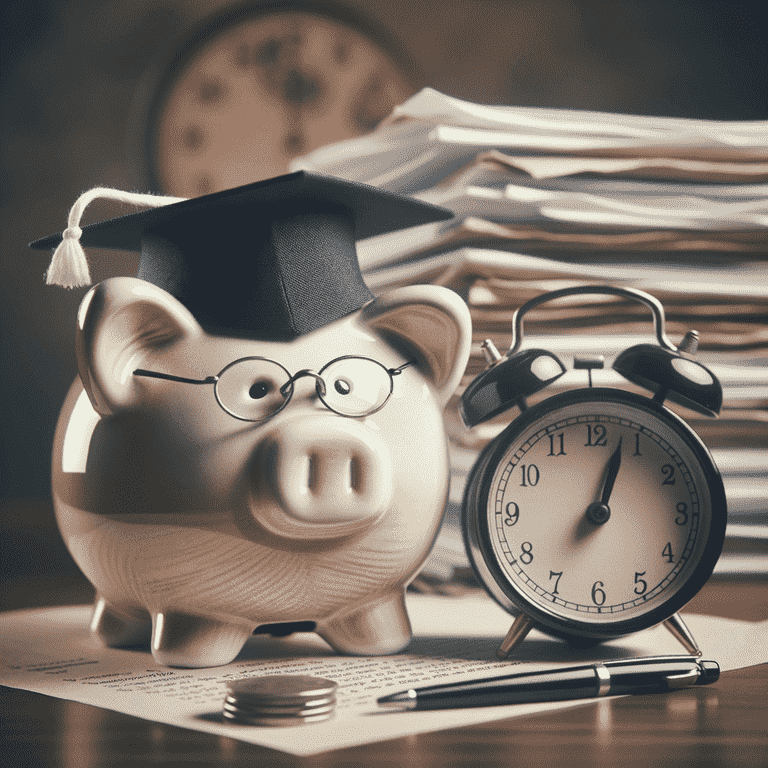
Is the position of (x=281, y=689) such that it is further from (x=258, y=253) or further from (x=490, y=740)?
(x=258, y=253)

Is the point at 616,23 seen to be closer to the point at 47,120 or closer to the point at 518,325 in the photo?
the point at 47,120

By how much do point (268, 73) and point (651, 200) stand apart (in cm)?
142

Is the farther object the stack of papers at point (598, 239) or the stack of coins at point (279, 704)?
the stack of papers at point (598, 239)

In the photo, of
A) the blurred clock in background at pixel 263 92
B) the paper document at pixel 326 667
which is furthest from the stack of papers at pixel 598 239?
the blurred clock in background at pixel 263 92

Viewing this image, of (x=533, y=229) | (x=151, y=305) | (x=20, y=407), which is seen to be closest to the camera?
(x=151, y=305)

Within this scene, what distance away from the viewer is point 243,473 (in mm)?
804

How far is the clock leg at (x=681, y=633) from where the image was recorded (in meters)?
0.88

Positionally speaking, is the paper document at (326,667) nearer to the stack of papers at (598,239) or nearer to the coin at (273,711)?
the coin at (273,711)

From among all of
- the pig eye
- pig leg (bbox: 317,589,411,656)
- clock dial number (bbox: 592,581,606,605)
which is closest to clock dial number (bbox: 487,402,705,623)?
clock dial number (bbox: 592,581,606,605)

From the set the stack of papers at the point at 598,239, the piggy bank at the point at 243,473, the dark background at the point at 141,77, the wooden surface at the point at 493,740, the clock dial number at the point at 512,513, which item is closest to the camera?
the wooden surface at the point at 493,740

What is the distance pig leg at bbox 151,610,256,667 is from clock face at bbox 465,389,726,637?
0.23 m

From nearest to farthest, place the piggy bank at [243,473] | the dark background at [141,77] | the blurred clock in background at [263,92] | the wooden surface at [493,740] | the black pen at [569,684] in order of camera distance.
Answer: the wooden surface at [493,740] < the black pen at [569,684] < the piggy bank at [243,473] < the dark background at [141,77] < the blurred clock in background at [263,92]

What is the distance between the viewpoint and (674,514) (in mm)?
903

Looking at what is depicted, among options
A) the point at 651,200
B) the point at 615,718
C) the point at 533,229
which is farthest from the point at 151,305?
the point at 651,200
